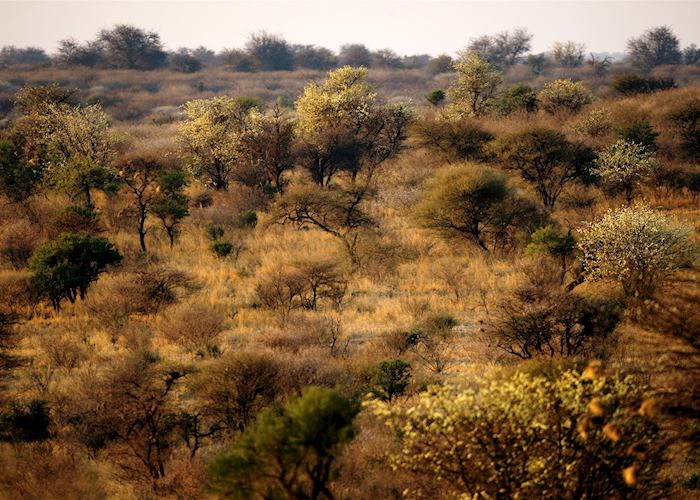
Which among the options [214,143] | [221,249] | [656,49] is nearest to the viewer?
[221,249]

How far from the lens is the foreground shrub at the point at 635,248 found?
761 inches

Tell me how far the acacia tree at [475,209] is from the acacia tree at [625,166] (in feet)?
18.8

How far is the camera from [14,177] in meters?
31.2

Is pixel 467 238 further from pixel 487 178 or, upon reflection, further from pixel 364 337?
pixel 364 337

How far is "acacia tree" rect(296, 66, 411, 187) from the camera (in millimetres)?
35406

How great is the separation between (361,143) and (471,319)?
60.6ft

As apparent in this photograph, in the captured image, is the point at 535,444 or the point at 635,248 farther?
the point at 635,248

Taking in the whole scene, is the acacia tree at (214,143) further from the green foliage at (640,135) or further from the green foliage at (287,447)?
the green foliage at (287,447)

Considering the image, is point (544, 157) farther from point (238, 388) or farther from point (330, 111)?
point (238, 388)

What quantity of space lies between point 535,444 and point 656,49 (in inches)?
4142

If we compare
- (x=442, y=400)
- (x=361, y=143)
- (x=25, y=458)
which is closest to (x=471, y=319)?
(x=442, y=400)

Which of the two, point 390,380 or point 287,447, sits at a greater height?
point 287,447

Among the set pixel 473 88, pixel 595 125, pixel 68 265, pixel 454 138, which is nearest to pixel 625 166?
pixel 595 125

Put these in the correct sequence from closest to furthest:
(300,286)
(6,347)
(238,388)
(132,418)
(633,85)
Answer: (132,418) < (238,388) < (6,347) < (300,286) < (633,85)
